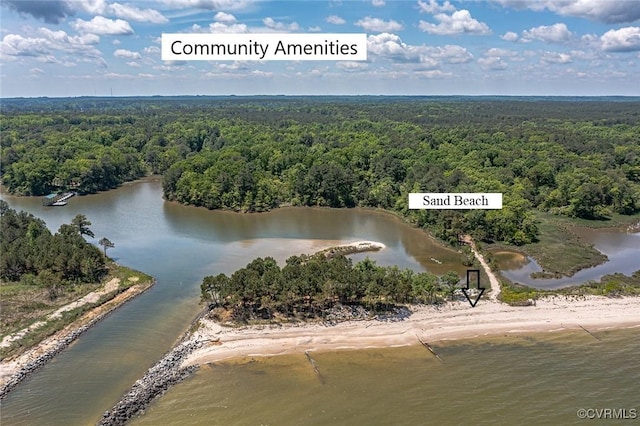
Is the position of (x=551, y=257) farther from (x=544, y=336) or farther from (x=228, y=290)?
(x=228, y=290)

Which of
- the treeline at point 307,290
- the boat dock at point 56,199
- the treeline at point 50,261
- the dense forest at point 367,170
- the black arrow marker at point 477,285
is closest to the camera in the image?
the treeline at point 307,290

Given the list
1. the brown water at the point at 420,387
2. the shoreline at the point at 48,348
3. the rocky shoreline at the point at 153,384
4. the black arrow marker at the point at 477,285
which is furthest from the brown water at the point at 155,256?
the brown water at the point at 420,387

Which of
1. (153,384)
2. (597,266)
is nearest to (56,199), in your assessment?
(153,384)

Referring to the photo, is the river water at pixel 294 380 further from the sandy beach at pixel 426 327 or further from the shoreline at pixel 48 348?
the sandy beach at pixel 426 327

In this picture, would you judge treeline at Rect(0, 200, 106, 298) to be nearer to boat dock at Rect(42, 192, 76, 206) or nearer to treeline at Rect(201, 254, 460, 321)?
treeline at Rect(201, 254, 460, 321)

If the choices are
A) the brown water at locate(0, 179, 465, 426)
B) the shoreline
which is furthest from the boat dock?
the shoreline

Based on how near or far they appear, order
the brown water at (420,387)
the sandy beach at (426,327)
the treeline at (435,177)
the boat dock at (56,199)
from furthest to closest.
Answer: the boat dock at (56,199) → the treeline at (435,177) → the sandy beach at (426,327) → the brown water at (420,387)

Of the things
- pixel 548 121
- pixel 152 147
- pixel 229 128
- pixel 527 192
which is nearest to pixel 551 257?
pixel 527 192

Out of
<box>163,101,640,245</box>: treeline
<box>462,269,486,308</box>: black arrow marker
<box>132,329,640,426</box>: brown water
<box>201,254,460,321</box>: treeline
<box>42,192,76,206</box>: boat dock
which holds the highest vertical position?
<box>163,101,640,245</box>: treeline
